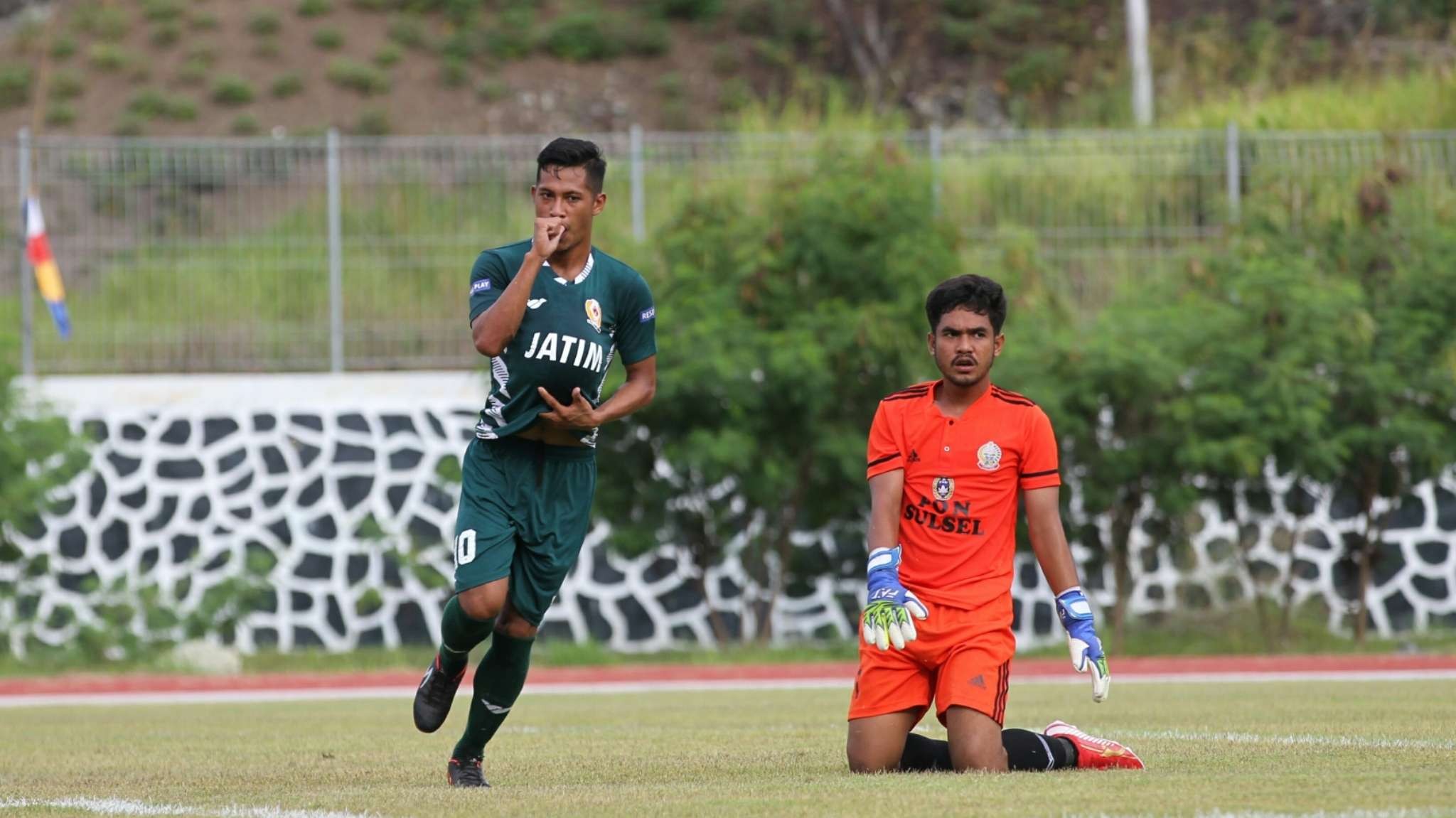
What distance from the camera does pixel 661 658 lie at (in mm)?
19125

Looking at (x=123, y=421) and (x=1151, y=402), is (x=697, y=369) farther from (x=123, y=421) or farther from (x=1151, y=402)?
(x=123, y=421)

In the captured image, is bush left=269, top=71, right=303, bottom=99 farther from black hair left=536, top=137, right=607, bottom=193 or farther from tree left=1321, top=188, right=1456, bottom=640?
black hair left=536, top=137, right=607, bottom=193

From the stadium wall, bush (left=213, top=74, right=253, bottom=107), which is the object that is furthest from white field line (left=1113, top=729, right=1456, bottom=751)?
bush (left=213, top=74, right=253, bottom=107)

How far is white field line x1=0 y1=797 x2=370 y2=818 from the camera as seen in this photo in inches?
235

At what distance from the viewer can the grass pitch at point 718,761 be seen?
5.77 m

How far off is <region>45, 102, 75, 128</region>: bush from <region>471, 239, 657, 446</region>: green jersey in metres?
33.2

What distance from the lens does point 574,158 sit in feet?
23.2

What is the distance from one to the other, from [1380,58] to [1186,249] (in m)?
17.8

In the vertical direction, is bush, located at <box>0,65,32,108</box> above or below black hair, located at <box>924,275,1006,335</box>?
above

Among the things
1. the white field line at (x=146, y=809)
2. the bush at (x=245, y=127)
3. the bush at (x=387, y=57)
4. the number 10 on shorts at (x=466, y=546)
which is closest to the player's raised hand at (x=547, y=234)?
the number 10 on shorts at (x=466, y=546)

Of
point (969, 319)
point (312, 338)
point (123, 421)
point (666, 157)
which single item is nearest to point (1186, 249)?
point (666, 157)

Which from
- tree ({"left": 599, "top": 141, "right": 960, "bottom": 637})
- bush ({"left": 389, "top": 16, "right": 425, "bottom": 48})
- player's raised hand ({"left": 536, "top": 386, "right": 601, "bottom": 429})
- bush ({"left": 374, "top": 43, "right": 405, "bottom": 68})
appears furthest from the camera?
bush ({"left": 389, "top": 16, "right": 425, "bottom": 48})

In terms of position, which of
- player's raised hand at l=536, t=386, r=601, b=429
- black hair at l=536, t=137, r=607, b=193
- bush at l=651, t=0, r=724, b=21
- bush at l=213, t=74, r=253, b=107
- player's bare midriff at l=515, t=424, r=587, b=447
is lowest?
player's bare midriff at l=515, t=424, r=587, b=447

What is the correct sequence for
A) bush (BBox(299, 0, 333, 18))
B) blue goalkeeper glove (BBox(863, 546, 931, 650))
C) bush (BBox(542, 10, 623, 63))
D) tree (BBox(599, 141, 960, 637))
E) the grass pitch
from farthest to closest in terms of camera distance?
bush (BBox(299, 0, 333, 18))
bush (BBox(542, 10, 623, 63))
tree (BBox(599, 141, 960, 637))
blue goalkeeper glove (BBox(863, 546, 931, 650))
the grass pitch
